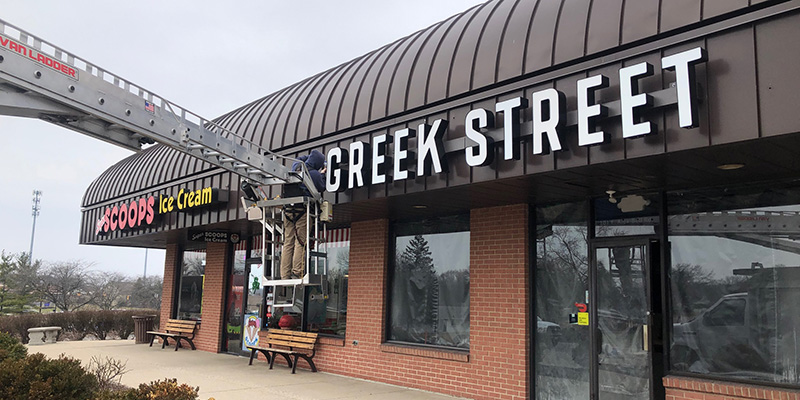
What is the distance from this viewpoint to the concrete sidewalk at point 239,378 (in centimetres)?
909

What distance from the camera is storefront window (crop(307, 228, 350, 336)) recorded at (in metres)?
11.8

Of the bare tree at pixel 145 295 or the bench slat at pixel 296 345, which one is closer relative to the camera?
the bench slat at pixel 296 345

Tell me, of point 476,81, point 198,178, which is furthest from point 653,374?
point 198,178

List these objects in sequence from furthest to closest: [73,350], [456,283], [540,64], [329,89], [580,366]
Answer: [73,350] → [329,89] → [456,283] → [580,366] → [540,64]

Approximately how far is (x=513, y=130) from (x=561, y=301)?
310cm

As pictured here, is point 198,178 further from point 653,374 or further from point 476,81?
point 653,374

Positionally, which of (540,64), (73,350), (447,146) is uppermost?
(540,64)

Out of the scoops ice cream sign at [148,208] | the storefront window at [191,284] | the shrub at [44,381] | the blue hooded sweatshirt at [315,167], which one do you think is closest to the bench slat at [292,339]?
the scoops ice cream sign at [148,208]

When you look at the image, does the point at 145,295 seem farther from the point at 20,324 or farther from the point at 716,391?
the point at 716,391

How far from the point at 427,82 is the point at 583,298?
3820mm

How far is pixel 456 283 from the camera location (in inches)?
386

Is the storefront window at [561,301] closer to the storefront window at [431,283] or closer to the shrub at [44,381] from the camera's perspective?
the storefront window at [431,283]

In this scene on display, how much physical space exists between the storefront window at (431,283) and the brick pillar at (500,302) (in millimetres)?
498

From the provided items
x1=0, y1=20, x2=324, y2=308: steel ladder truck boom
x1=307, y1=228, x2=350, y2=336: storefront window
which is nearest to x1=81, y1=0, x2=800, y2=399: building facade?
x1=307, y1=228, x2=350, y2=336: storefront window
